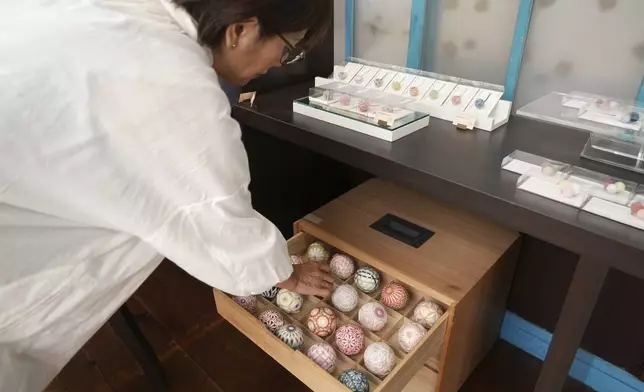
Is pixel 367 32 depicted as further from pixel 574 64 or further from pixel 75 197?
pixel 75 197

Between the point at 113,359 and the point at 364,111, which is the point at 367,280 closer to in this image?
the point at 364,111

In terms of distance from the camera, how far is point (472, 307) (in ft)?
3.42

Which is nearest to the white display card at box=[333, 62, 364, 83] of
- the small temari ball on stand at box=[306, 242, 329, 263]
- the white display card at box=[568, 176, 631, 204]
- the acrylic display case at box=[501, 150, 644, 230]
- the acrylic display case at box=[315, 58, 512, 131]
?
the acrylic display case at box=[315, 58, 512, 131]

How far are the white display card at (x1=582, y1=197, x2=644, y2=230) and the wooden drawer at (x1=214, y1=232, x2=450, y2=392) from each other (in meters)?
0.35

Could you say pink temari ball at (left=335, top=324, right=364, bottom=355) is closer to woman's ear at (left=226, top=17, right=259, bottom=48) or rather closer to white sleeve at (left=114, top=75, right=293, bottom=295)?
white sleeve at (left=114, top=75, right=293, bottom=295)

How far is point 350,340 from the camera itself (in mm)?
973

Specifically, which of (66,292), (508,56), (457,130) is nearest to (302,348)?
(66,292)

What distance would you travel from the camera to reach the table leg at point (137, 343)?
1154 mm

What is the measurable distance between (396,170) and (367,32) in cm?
69

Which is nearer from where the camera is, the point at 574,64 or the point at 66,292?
the point at 66,292

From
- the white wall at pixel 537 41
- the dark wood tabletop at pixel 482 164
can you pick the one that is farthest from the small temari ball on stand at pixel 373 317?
the white wall at pixel 537 41

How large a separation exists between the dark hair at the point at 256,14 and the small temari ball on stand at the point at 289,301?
21.9 inches

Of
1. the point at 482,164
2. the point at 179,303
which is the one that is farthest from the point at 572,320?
the point at 179,303

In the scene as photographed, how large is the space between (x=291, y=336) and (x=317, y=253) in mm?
253
